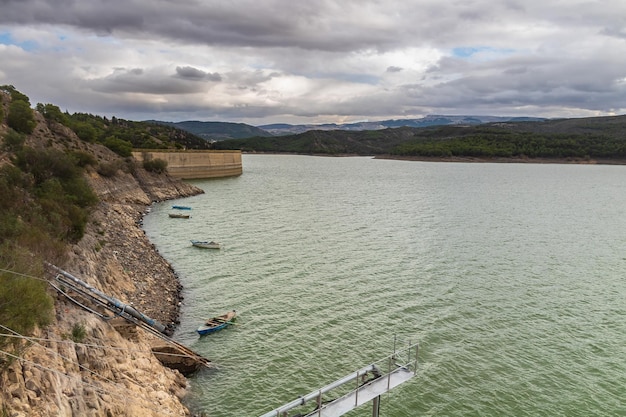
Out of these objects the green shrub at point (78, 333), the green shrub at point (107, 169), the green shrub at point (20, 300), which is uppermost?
the green shrub at point (107, 169)

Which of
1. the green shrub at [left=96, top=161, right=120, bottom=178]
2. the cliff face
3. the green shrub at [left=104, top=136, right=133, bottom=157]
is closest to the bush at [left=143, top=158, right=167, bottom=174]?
the green shrub at [left=104, top=136, right=133, bottom=157]

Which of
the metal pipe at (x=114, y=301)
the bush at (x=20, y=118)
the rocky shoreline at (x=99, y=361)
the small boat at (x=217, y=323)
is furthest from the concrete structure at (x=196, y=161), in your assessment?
the metal pipe at (x=114, y=301)

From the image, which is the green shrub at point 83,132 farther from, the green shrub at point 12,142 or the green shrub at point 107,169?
the green shrub at point 12,142

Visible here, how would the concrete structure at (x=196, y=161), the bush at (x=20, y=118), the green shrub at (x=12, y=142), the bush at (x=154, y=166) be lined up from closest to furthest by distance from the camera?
the green shrub at (x=12, y=142), the bush at (x=20, y=118), the bush at (x=154, y=166), the concrete structure at (x=196, y=161)

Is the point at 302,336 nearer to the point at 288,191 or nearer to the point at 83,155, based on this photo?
the point at 83,155

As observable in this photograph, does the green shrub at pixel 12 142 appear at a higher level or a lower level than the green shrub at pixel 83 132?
lower

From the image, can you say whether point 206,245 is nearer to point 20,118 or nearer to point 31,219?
point 31,219
